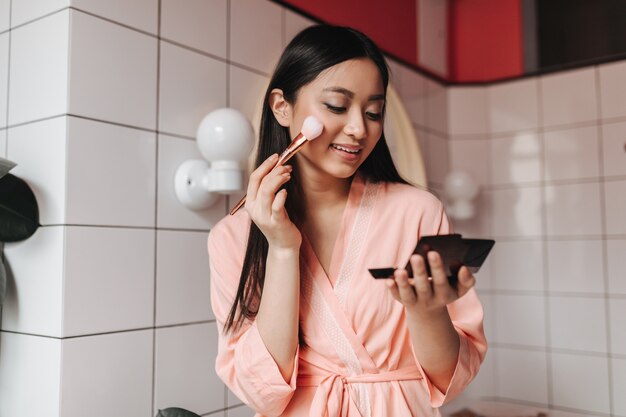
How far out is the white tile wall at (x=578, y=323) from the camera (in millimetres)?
1983

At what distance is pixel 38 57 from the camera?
3.85 feet

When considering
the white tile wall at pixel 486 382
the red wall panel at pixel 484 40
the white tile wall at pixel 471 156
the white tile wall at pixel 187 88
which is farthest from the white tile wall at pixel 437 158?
the white tile wall at pixel 187 88

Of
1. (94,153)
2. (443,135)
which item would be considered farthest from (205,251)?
(443,135)

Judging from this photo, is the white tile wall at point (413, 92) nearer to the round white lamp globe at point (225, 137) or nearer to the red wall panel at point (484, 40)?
the red wall panel at point (484, 40)

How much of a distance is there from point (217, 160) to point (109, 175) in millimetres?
226

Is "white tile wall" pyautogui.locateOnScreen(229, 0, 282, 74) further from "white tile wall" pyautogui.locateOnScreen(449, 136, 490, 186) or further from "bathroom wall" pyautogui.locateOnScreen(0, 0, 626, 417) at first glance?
"white tile wall" pyautogui.locateOnScreen(449, 136, 490, 186)

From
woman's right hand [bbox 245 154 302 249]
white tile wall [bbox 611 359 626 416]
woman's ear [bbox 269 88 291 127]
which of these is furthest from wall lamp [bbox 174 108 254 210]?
white tile wall [bbox 611 359 626 416]

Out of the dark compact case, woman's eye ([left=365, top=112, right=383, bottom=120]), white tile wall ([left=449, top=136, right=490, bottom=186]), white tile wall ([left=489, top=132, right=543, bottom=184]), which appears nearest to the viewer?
the dark compact case

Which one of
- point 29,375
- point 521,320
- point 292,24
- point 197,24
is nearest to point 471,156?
point 521,320

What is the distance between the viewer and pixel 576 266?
2.04 metres

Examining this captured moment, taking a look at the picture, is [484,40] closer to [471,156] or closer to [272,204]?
[471,156]

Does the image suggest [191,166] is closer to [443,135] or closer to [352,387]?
[352,387]

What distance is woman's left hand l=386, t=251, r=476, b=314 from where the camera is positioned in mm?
713

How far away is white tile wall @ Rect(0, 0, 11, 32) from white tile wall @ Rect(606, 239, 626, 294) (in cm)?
184
